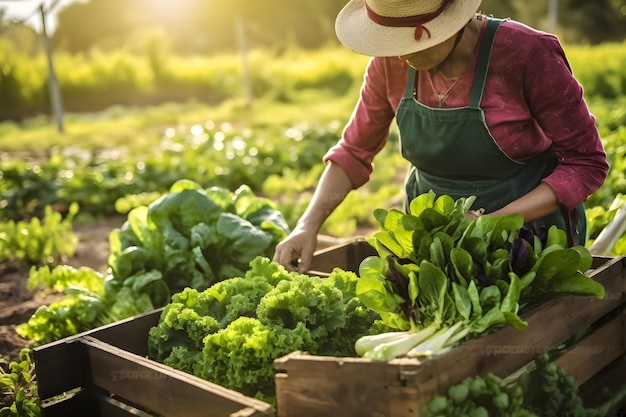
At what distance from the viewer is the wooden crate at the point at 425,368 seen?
2186 mm

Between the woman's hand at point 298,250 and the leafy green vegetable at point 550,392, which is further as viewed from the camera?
the woman's hand at point 298,250

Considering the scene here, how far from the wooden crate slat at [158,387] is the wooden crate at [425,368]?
0.15 meters

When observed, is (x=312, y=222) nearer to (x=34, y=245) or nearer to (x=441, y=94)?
(x=441, y=94)

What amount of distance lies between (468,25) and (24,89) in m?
24.1

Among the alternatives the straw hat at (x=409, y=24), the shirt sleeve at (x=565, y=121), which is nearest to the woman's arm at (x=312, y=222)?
the straw hat at (x=409, y=24)

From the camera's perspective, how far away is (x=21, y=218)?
8.15 meters

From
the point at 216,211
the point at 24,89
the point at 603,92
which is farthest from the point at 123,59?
the point at 216,211

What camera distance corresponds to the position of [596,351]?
9.62ft

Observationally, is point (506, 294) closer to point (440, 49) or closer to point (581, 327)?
point (581, 327)

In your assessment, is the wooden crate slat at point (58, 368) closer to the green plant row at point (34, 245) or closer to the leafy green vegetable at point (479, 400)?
the leafy green vegetable at point (479, 400)

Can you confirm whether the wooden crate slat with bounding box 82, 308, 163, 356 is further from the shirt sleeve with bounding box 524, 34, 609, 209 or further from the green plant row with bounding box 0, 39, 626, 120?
the green plant row with bounding box 0, 39, 626, 120

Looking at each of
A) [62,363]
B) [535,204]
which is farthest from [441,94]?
[62,363]

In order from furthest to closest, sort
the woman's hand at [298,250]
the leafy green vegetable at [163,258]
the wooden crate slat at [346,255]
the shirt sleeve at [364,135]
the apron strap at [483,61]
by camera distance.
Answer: the leafy green vegetable at [163,258], the wooden crate slat at [346,255], the shirt sleeve at [364,135], the woman's hand at [298,250], the apron strap at [483,61]

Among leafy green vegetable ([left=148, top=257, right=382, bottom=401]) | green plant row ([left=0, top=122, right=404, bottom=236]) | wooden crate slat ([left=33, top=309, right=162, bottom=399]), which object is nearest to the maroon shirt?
leafy green vegetable ([left=148, top=257, right=382, bottom=401])
